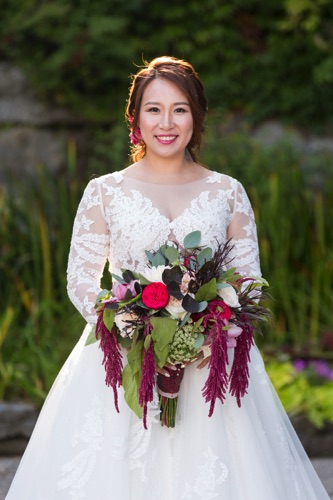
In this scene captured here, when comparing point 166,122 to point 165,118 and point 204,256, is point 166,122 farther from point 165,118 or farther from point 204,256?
point 204,256

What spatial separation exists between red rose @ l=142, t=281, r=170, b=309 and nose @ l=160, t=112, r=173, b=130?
2.32 feet

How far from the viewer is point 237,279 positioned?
3139 millimetres

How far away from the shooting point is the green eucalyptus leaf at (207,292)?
2.99 m

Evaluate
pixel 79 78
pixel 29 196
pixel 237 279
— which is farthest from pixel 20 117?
pixel 237 279

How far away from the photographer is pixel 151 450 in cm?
324

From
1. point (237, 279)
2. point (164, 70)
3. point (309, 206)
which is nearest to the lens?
point (237, 279)

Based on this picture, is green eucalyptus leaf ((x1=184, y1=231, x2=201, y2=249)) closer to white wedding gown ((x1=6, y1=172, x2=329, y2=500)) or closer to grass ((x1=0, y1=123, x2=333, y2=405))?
white wedding gown ((x1=6, y1=172, x2=329, y2=500))

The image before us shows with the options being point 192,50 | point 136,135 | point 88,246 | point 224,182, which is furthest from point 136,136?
point 192,50

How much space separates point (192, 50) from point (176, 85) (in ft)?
18.4

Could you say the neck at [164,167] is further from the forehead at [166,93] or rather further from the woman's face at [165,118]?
the forehead at [166,93]

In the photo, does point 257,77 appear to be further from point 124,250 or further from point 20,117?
point 124,250

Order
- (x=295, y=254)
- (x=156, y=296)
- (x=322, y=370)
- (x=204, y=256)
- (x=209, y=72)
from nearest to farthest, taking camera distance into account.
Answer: (x=156, y=296) < (x=204, y=256) < (x=322, y=370) < (x=295, y=254) < (x=209, y=72)

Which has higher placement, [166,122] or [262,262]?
[166,122]

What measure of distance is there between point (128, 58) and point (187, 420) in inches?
230
